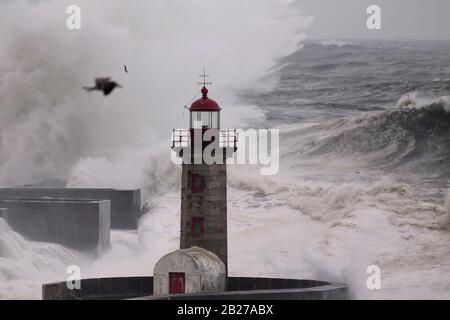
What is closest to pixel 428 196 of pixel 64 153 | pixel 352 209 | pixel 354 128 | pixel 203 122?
pixel 352 209

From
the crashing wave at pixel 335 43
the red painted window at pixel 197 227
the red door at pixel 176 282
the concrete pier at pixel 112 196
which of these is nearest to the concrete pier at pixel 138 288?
the red door at pixel 176 282

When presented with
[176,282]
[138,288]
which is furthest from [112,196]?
[176,282]

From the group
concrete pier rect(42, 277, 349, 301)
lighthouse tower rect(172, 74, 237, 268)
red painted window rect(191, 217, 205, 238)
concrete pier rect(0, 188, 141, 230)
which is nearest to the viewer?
lighthouse tower rect(172, 74, 237, 268)

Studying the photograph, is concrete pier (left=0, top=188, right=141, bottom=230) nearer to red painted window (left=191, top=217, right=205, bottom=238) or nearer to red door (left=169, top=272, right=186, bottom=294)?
red painted window (left=191, top=217, right=205, bottom=238)

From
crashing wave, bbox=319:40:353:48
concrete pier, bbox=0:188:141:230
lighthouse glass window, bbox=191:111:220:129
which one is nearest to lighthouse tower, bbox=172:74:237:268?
lighthouse glass window, bbox=191:111:220:129

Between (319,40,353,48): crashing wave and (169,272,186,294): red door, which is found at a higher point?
(319,40,353,48): crashing wave

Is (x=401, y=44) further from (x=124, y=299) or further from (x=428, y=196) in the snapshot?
(x=124, y=299)

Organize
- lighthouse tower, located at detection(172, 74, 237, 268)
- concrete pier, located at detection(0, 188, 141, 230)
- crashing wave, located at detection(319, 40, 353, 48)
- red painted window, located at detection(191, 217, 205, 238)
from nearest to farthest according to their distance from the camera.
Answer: lighthouse tower, located at detection(172, 74, 237, 268) < red painted window, located at detection(191, 217, 205, 238) < concrete pier, located at detection(0, 188, 141, 230) < crashing wave, located at detection(319, 40, 353, 48)

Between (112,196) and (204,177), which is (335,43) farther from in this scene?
(204,177)
